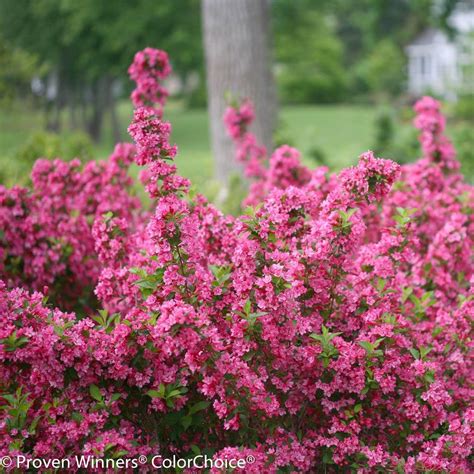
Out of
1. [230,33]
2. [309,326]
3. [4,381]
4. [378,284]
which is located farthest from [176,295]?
[230,33]

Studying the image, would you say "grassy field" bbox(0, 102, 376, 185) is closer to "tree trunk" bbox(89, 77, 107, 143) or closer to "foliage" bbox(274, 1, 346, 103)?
"tree trunk" bbox(89, 77, 107, 143)

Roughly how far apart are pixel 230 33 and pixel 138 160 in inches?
260

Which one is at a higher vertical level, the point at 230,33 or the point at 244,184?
the point at 230,33

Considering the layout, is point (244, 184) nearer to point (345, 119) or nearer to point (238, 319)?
point (238, 319)

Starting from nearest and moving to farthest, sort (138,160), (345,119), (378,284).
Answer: (138,160) → (378,284) → (345,119)

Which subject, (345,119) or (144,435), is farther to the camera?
(345,119)

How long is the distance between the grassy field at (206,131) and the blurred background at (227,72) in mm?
88

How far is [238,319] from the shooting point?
2.72m

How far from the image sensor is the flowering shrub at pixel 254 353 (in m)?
2.68

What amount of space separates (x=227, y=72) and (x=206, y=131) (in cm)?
3186

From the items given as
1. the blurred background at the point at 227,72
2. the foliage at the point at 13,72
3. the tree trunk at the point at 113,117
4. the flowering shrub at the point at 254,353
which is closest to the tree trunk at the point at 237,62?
the blurred background at the point at 227,72

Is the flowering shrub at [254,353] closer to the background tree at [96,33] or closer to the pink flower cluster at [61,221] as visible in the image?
the pink flower cluster at [61,221]

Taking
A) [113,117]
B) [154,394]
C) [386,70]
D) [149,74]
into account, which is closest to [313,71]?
[386,70]

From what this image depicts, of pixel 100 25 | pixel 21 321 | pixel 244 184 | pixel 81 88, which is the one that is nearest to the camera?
pixel 21 321
